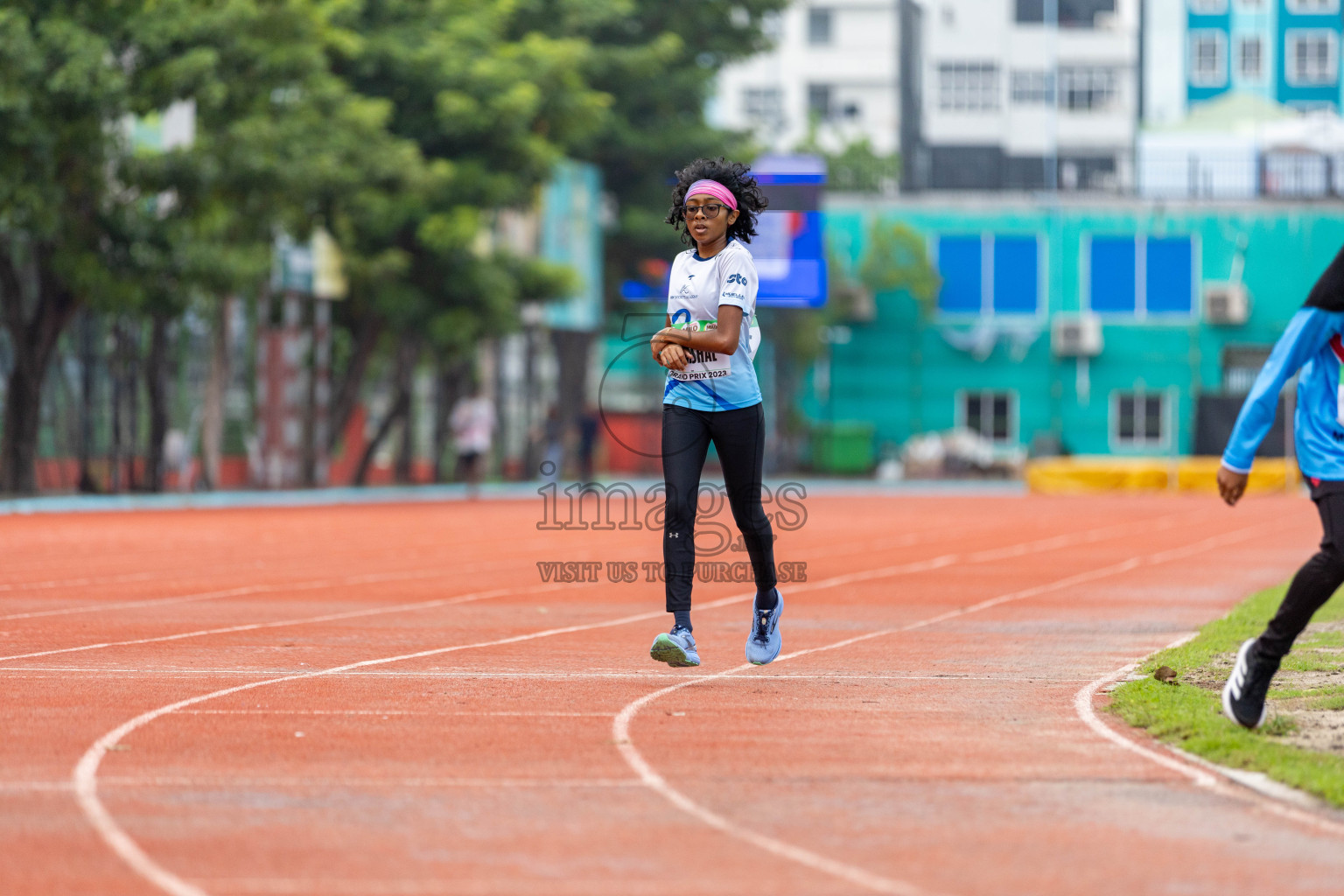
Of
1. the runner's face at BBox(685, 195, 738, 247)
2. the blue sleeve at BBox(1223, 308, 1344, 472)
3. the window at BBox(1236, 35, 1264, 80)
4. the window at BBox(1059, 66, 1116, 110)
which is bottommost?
the blue sleeve at BBox(1223, 308, 1344, 472)

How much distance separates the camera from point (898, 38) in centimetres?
7850

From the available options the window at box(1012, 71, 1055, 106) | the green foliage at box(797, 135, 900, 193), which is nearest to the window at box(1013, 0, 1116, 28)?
the window at box(1012, 71, 1055, 106)

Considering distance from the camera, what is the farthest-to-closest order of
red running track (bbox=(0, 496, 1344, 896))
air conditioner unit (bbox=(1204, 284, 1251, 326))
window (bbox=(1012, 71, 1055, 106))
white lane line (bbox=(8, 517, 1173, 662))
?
window (bbox=(1012, 71, 1055, 106)) → air conditioner unit (bbox=(1204, 284, 1251, 326)) → white lane line (bbox=(8, 517, 1173, 662)) → red running track (bbox=(0, 496, 1344, 896))

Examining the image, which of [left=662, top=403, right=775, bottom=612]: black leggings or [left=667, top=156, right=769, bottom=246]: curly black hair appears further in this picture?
[left=667, top=156, right=769, bottom=246]: curly black hair

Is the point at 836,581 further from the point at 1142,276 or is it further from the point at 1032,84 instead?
the point at 1032,84

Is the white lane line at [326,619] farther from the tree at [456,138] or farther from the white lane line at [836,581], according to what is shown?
the tree at [456,138]

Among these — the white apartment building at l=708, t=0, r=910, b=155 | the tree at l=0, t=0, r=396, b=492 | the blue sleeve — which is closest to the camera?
the blue sleeve

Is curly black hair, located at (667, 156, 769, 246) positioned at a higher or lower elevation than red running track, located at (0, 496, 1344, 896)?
higher

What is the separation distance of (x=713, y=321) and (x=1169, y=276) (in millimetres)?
44039

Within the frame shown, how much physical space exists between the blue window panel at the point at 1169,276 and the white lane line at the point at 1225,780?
44.4m

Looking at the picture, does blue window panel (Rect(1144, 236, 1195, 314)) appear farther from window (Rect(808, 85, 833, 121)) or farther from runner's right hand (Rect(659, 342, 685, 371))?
runner's right hand (Rect(659, 342, 685, 371))

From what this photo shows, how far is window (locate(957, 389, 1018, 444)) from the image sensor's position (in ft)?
168

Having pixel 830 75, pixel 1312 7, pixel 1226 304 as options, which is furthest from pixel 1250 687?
pixel 830 75

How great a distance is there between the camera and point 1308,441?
703 cm
